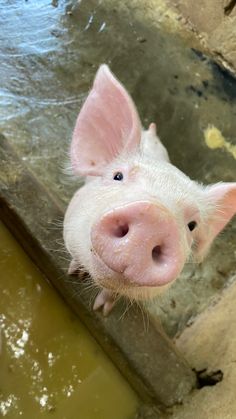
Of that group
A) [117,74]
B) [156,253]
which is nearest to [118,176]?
[156,253]

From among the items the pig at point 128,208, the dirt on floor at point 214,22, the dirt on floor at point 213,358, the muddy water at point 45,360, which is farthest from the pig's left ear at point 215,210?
the dirt on floor at point 214,22

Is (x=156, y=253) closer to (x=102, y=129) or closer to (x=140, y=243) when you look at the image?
(x=140, y=243)

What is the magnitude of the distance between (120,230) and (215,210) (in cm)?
66

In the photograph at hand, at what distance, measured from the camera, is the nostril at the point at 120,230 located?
145cm

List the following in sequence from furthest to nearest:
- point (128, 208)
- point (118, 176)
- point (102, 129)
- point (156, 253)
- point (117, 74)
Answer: point (117, 74) < point (102, 129) < point (118, 176) < point (156, 253) < point (128, 208)

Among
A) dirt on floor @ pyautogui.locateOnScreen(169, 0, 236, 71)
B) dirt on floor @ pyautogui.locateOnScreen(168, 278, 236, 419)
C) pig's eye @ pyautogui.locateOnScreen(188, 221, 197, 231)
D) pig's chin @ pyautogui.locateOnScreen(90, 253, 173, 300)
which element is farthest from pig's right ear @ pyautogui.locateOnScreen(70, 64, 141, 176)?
dirt on floor @ pyautogui.locateOnScreen(169, 0, 236, 71)

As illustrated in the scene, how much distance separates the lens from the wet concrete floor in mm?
2775

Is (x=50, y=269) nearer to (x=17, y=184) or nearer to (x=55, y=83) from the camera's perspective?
(x=17, y=184)

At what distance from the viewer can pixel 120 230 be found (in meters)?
1.46

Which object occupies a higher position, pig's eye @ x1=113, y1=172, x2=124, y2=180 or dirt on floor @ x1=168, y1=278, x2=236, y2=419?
pig's eye @ x1=113, y1=172, x2=124, y2=180

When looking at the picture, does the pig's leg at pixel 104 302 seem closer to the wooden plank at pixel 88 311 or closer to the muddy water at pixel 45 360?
the wooden plank at pixel 88 311

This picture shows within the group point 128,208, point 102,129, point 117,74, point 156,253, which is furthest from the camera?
point 117,74

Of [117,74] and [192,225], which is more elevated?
[192,225]

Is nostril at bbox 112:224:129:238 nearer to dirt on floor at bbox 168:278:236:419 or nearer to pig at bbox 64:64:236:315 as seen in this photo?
pig at bbox 64:64:236:315
